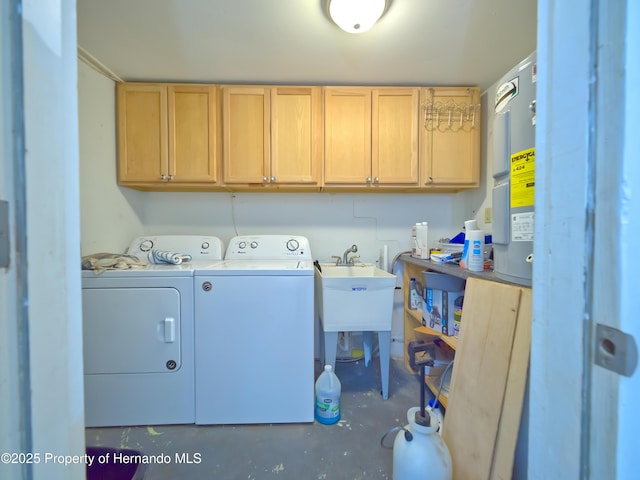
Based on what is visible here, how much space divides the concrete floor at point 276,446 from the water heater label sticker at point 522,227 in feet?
3.95

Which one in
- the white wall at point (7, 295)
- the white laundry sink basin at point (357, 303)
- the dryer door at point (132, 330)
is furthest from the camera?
the white laundry sink basin at point (357, 303)

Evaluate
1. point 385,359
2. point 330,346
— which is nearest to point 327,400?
point 330,346

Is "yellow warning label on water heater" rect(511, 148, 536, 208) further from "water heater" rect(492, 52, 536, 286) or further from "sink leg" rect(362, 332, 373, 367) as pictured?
"sink leg" rect(362, 332, 373, 367)

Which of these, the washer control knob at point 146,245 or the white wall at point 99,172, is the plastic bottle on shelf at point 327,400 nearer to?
the washer control knob at point 146,245

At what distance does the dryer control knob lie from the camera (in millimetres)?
2088

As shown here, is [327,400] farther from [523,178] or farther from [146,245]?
[146,245]

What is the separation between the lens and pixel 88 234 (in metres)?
1.72

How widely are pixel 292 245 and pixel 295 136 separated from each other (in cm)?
86

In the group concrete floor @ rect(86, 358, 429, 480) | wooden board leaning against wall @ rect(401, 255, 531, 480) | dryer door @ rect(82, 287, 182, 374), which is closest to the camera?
wooden board leaning against wall @ rect(401, 255, 531, 480)

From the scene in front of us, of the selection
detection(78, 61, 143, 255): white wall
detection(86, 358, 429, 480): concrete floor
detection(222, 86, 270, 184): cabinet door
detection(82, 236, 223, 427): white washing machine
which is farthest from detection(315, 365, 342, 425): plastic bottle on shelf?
detection(78, 61, 143, 255): white wall

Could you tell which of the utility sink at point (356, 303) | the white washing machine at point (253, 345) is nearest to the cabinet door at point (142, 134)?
the white washing machine at point (253, 345)

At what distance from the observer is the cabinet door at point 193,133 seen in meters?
1.91

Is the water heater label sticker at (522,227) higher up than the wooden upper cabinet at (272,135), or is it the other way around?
the wooden upper cabinet at (272,135)

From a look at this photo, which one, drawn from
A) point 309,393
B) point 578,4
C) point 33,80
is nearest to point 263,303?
point 309,393
